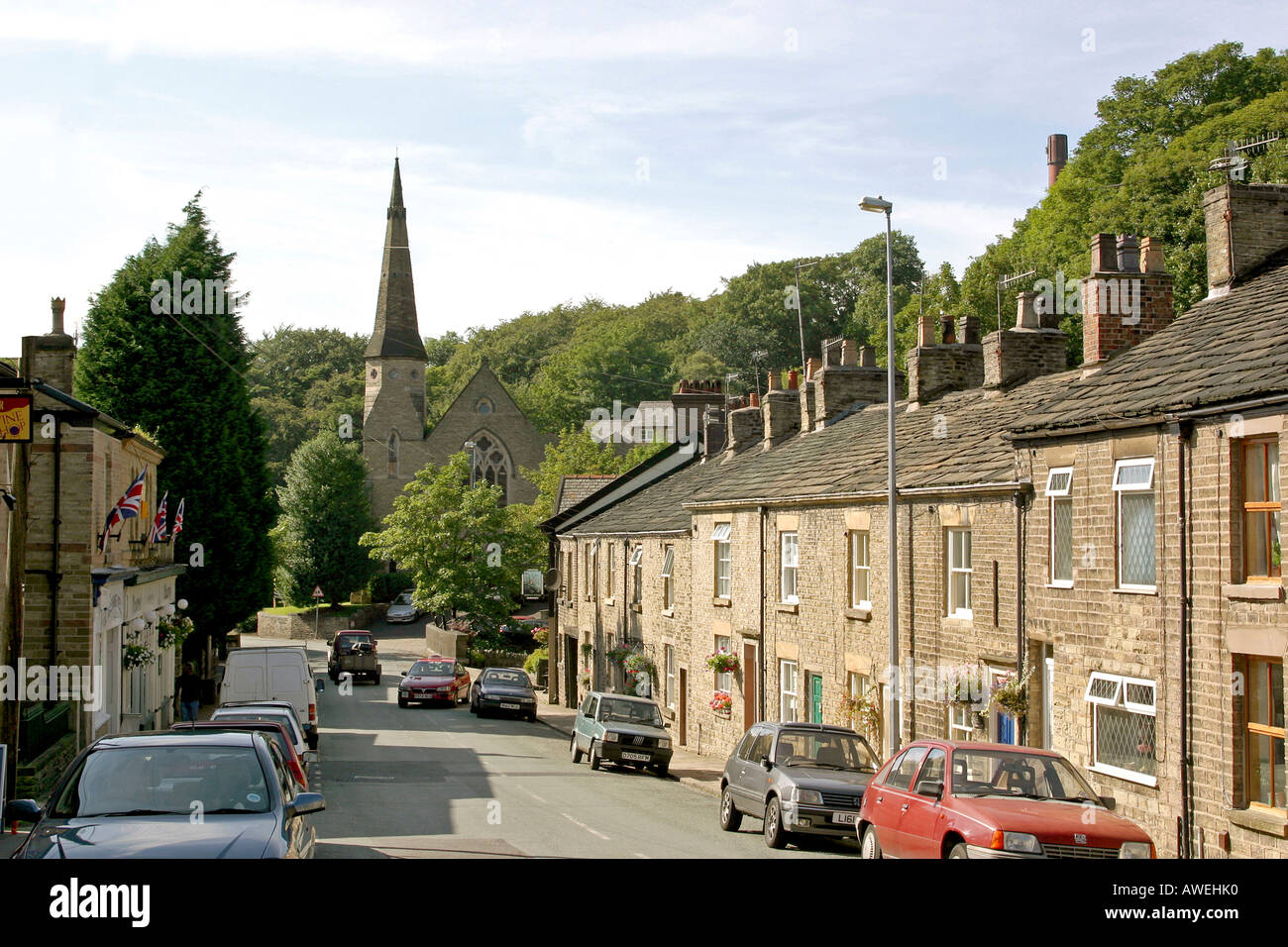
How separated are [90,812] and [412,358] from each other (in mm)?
84482

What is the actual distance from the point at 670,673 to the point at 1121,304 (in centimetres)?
1947

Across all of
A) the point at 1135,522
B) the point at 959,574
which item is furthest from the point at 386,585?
the point at 1135,522

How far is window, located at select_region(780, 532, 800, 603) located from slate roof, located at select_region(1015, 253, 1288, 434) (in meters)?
8.96

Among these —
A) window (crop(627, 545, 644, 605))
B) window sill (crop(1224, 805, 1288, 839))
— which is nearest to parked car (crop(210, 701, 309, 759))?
window sill (crop(1224, 805, 1288, 839))

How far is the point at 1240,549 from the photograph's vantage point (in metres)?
13.6

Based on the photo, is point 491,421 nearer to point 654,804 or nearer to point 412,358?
point 412,358

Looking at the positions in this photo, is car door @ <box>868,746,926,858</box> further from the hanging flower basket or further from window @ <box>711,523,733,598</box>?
window @ <box>711,523,733,598</box>

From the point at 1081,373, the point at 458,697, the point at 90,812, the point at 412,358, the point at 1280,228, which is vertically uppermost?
the point at 412,358

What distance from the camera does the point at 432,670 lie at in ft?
143

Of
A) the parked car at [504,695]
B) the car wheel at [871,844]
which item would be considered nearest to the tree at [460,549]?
the parked car at [504,695]

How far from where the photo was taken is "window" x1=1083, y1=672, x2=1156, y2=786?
1507cm

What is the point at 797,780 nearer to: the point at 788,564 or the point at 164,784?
the point at 164,784
